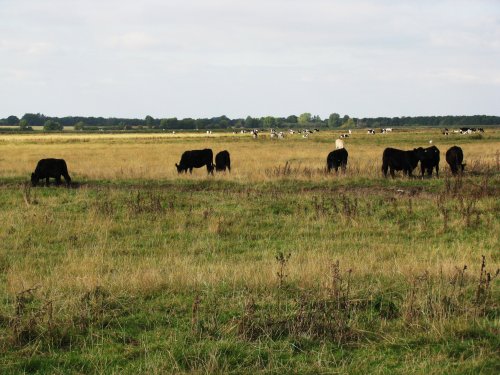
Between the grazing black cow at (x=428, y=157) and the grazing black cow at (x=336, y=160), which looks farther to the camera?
the grazing black cow at (x=336, y=160)

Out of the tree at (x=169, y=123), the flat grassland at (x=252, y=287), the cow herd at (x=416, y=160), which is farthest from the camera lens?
the tree at (x=169, y=123)

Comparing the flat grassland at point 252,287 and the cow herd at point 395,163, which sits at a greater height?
the cow herd at point 395,163

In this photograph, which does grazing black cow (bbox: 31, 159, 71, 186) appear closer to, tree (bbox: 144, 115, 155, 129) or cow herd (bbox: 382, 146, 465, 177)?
cow herd (bbox: 382, 146, 465, 177)

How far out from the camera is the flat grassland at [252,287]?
17.4 ft

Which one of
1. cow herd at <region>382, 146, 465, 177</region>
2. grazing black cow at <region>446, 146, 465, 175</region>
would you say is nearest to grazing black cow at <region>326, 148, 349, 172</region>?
cow herd at <region>382, 146, 465, 177</region>

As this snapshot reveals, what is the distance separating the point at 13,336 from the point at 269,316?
2738 millimetres

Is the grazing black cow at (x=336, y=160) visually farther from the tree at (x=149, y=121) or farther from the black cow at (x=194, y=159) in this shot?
the tree at (x=149, y=121)

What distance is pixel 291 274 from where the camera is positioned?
7.88 meters

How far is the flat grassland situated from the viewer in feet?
17.4

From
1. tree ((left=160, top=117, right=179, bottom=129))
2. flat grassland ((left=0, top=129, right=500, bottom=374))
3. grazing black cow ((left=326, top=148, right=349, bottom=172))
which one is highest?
tree ((left=160, top=117, right=179, bottom=129))

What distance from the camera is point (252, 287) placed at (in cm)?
737

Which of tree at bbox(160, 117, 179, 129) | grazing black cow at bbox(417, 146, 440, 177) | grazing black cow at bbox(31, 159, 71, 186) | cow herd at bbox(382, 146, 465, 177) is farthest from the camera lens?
tree at bbox(160, 117, 179, 129)

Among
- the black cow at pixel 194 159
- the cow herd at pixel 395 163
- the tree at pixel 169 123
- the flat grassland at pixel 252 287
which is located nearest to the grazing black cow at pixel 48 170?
the cow herd at pixel 395 163

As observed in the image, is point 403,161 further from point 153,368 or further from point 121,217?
point 153,368
